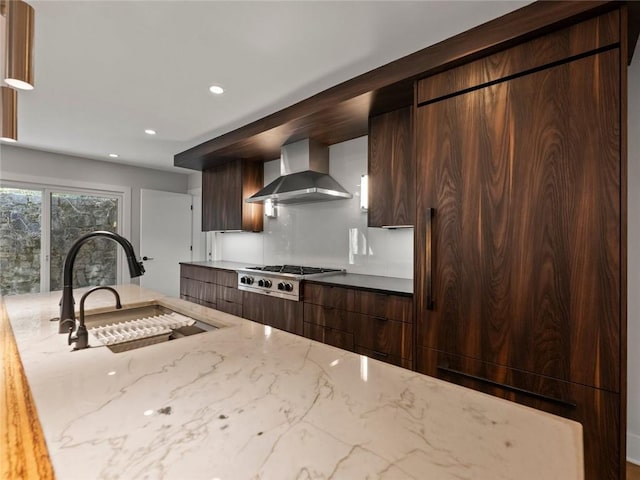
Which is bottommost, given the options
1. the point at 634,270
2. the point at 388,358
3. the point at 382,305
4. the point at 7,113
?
the point at 388,358

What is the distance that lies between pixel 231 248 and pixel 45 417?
419 centimetres

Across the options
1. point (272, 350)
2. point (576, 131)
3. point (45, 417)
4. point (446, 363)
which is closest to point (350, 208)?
point (446, 363)

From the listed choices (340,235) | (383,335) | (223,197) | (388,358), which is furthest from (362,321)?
(223,197)

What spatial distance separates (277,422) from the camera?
2.09 feet

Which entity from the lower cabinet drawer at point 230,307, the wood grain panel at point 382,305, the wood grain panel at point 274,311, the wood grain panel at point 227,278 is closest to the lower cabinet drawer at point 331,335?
the wood grain panel at point 274,311

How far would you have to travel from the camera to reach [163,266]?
201 inches

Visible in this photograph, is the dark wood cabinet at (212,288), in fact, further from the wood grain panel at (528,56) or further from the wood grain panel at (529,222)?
the wood grain panel at (528,56)

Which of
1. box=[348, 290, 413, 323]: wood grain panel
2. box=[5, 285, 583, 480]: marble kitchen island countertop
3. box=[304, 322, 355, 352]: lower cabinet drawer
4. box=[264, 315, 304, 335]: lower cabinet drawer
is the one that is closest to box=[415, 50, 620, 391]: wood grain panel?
box=[348, 290, 413, 323]: wood grain panel

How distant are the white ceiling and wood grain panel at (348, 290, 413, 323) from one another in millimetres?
1547

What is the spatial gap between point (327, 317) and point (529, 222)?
1570 millimetres

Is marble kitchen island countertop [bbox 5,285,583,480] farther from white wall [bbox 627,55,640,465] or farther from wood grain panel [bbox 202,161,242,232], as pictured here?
wood grain panel [bbox 202,161,242,232]

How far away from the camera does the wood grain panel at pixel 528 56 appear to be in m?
1.33

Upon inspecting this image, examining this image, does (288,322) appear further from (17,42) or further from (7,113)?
(17,42)

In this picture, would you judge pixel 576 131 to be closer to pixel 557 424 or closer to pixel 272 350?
pixel 557 424
